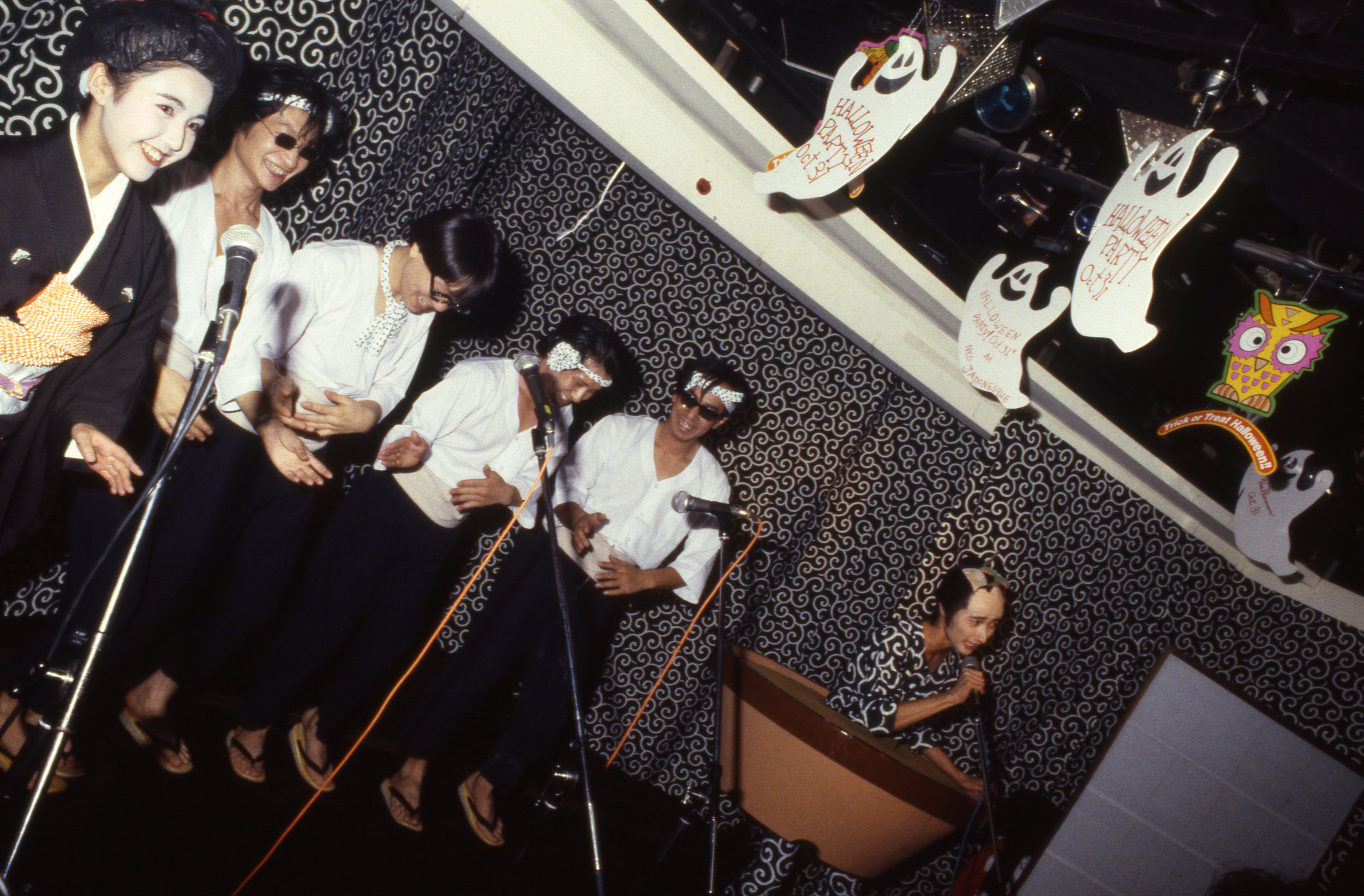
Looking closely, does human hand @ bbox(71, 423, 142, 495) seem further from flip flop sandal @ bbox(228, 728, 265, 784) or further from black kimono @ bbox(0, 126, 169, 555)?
flip flop sandal @ bbox(228, 728, 265, 784)

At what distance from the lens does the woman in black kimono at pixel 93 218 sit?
1582 mm

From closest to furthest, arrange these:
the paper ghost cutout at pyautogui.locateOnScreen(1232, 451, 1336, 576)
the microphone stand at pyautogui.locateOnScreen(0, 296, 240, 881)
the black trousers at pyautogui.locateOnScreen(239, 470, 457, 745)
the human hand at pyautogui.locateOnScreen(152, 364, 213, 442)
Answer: the microphone stand at pyautogui.locateOnScreen(0, 296, 240, 881) → the human hand at pyautogui.locateOnScreen(152, 364, 213, 442) → the black trousers at pyautogui.locateOnScreen(239, 470, 457, 745) → the paper ghost cutout at pyautogui.locateOnScreen(1232, 451, 1336, 576)

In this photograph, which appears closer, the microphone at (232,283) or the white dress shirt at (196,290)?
the microphone at (232,283)

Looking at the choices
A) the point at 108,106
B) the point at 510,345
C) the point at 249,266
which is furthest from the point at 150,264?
the point at 510,345

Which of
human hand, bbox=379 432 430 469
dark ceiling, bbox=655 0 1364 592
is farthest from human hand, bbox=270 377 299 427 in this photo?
dark ceiling, bbox=655 0 1364 592

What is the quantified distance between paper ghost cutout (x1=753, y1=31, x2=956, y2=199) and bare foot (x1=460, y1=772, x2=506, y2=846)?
2.45 meters

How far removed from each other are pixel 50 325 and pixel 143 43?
634mm

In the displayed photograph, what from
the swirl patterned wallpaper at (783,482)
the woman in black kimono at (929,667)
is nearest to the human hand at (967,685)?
the woman in black kimono at (929,667)

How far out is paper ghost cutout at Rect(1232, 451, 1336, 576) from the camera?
142 inches

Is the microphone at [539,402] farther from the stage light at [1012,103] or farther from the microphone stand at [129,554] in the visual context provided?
the stage light at [1012,103]

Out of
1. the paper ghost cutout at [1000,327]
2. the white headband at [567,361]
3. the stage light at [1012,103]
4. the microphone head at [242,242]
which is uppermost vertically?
the stage light at [1012,103]

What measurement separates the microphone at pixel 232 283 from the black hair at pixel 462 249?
0.98 metres

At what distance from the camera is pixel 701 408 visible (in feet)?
9.42

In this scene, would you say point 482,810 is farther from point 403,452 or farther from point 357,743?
point 403,452
